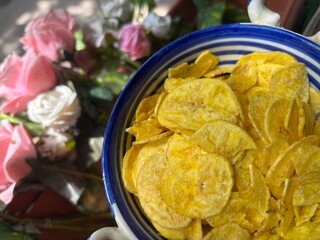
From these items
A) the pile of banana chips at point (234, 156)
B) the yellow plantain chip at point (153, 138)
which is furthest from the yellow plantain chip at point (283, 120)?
the yellow plantain chip at point (153, 138)

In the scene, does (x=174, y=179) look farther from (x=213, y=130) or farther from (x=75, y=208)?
(x=75, y=208)

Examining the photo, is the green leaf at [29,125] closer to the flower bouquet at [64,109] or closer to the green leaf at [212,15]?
the flower bouquet at [64,109]

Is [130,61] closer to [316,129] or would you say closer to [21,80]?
[21,80]

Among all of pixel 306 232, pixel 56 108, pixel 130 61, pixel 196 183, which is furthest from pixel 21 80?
pixel 306 232

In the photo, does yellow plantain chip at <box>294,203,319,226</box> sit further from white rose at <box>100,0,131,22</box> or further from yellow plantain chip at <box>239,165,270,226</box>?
white rose at <box>100,0,131,22</box>

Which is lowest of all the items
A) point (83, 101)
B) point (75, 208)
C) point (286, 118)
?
point (75, 208)

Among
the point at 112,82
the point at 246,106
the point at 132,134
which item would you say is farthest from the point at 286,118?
the point at 112,82

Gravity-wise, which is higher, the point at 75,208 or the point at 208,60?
the point at 208,60
